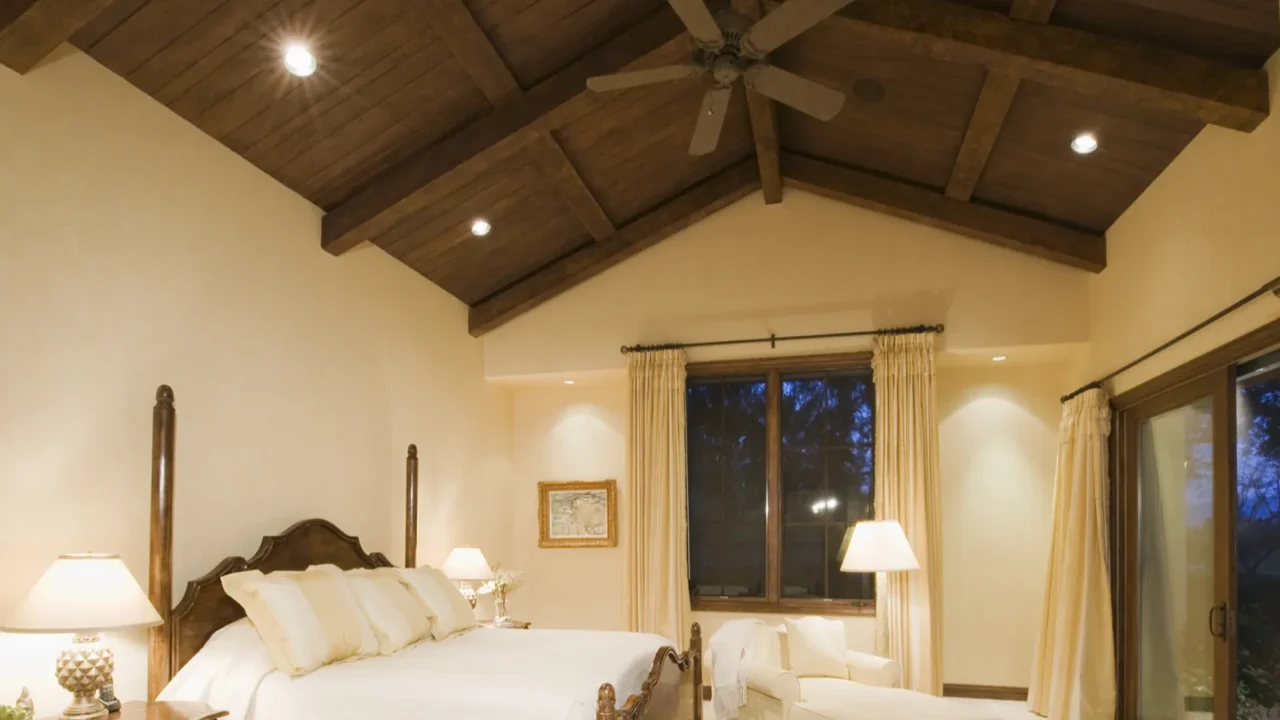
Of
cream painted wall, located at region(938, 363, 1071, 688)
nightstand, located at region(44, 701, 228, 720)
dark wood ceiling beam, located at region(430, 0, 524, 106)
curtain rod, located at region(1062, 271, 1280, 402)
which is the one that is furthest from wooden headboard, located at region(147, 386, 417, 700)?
cream painted wall, located at region(938, 363, 1071, 688)

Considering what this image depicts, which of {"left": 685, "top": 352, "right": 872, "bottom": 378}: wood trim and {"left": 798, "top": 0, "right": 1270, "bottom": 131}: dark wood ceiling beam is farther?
{"left": 685, "top": 352, "right": 872, "bottom": 378}: wood trim

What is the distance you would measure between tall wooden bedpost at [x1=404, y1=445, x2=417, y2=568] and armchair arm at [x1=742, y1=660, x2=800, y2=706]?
2224 millimetres

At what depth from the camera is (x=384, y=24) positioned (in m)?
3.86

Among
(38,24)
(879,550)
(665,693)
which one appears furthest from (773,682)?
(38,24)

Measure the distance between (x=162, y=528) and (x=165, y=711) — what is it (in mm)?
831

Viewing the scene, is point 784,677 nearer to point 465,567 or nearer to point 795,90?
point 465,567

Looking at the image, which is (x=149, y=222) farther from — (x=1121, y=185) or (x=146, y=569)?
(x=1121, y=185)

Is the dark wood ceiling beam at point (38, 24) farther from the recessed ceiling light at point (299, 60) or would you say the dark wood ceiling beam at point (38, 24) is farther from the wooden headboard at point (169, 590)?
the wooden headboard at point (169, 590)

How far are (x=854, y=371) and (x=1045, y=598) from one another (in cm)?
190

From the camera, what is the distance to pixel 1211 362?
3.92 meters

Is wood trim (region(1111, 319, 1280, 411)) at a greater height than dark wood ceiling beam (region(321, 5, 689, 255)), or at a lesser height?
lesser

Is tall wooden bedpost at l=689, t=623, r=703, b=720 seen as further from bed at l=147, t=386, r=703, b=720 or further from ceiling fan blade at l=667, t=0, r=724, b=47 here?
ceiling fan blade at l=667, t=0, r=724, b=47

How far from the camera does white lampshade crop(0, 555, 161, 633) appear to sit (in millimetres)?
2805

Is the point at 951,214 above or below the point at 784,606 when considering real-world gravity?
above
